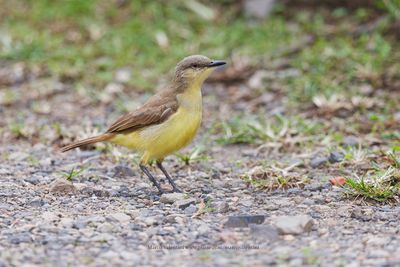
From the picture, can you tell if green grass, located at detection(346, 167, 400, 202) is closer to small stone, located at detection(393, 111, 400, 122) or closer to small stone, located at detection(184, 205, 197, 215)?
small stone, located at detection(184, 205, 197, 215)

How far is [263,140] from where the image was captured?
8422 millimetres

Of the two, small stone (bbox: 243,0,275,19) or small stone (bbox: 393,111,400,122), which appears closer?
small stone (bbox: 393,111,400,122)

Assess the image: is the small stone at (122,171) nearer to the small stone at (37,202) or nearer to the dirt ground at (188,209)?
the dirt ground at (188,209)

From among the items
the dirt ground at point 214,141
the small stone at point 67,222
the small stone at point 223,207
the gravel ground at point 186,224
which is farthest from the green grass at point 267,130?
the small stone at point 67,222

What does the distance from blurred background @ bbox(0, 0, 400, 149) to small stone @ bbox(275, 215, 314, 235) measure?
3787 millimetres

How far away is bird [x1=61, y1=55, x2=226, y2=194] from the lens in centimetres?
681

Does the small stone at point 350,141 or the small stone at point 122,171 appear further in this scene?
the small stone at point 350,141

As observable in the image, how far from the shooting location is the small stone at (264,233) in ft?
17.0

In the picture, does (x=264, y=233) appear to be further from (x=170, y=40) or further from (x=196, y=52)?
(x=170, y=40)

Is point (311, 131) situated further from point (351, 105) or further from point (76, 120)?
point (76, 120)

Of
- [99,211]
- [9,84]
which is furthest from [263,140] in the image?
[9,84]

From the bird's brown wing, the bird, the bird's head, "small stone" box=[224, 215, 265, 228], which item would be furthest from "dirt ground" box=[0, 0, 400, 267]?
the bird's head

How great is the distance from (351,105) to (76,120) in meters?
3.34

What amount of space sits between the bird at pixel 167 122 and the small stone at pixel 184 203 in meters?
0.50
